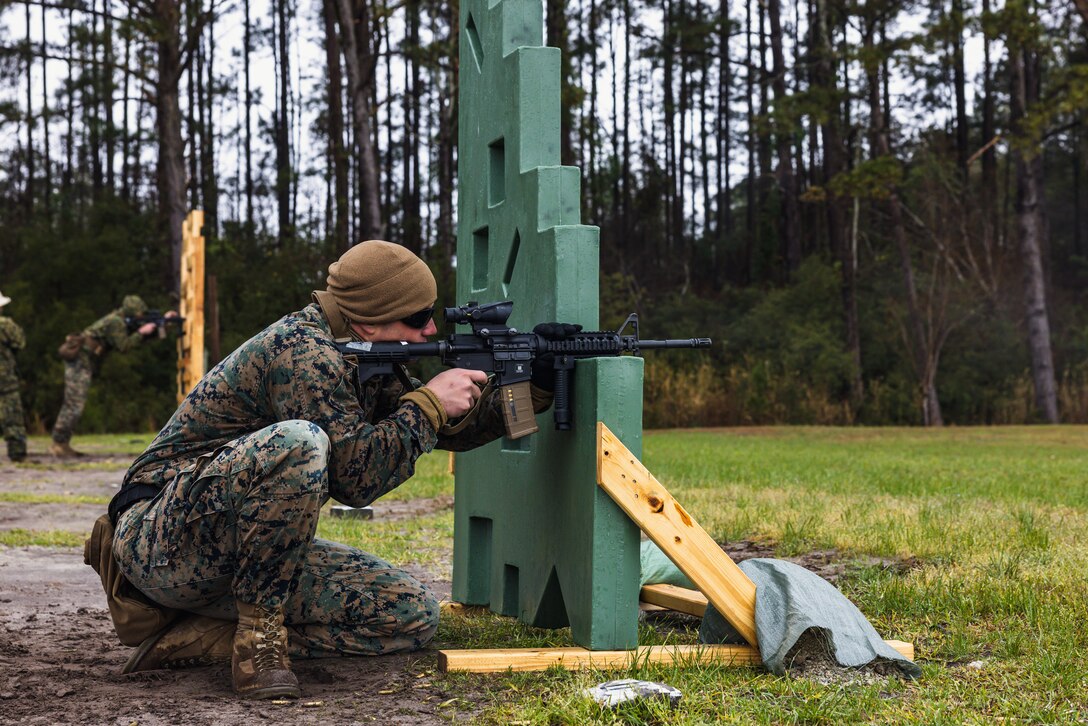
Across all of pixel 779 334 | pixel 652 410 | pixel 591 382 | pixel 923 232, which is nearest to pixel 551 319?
pixel 591 382

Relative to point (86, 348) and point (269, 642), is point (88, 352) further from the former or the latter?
point (269, 642)

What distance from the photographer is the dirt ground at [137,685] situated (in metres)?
3.27

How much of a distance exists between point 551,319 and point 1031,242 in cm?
2315

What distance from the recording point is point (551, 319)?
159 inches

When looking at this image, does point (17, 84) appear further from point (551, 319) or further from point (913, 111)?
point (551, 319)

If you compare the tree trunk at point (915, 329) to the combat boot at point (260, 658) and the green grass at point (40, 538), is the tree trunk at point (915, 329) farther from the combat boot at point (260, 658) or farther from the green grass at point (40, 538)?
the combat boot at point (260, 658)

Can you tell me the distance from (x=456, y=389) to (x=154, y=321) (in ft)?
40.1

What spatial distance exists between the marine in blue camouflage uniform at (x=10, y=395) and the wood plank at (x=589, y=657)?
12.2 m

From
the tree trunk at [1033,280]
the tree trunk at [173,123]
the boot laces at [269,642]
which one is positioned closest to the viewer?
the boot laces at [269,642]

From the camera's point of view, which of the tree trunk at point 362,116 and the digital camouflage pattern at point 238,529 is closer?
the digital camouflage pattern at point 238,529

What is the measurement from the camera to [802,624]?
3625 millimetres

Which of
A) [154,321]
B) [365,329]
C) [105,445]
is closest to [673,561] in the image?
[365,329]

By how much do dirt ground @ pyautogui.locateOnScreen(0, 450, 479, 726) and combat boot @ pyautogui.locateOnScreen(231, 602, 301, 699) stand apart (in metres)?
0.06

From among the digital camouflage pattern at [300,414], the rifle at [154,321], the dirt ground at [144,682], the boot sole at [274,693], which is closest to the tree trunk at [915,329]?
the rifle at [154,321]
